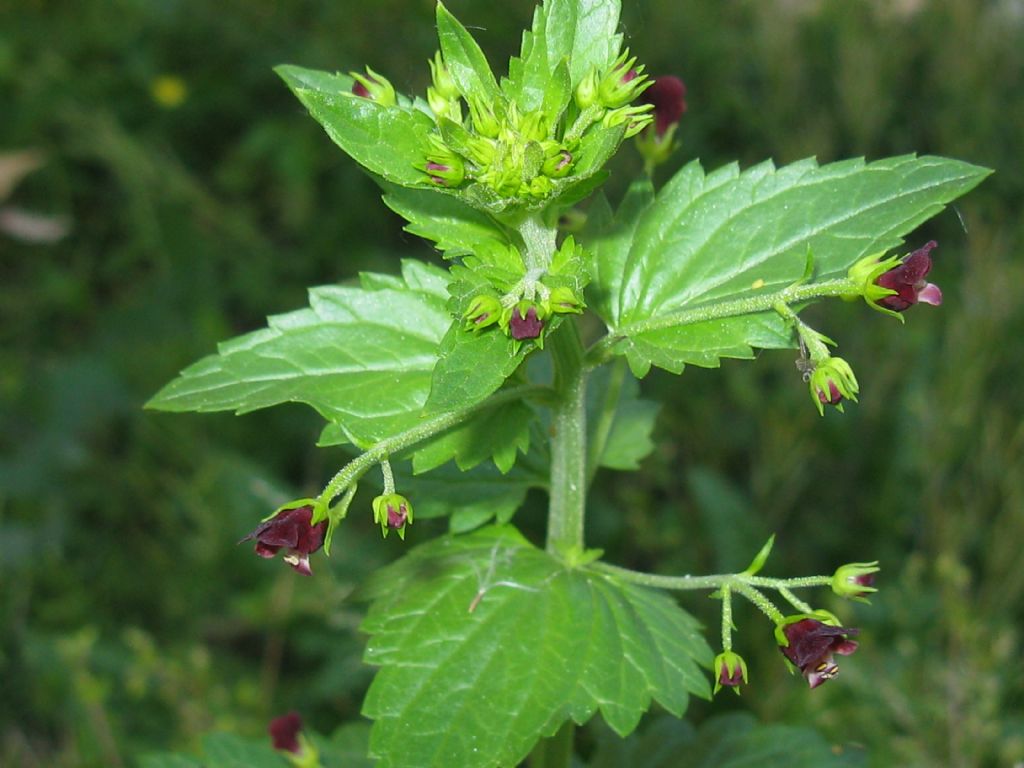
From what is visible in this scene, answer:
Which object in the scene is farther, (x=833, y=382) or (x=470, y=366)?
(x=833, y=382)

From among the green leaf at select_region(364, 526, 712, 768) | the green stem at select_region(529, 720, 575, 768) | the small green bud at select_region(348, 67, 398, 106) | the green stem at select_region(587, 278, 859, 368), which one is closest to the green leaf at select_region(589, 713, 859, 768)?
the green stem at select_region(529, 720, 575, 768)

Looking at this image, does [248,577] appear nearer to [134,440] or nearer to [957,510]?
[134,440]

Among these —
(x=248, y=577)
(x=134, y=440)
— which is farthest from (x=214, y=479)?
(x=134, y=440)

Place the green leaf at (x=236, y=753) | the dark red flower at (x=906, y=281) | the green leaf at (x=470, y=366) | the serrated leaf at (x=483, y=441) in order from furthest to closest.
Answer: the green leaf at (x=236, y=753)
the serrated leaf at (x=483, y=441)
the dark red flower at (x=906, y=281)
the green leaf at (x=470, y=366)

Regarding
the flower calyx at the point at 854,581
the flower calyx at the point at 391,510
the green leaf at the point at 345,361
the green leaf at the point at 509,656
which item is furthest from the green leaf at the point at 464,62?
the flower calyx at the point at 854,581

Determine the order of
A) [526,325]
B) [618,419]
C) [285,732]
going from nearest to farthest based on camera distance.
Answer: [526,325], [285,732], [618,419]

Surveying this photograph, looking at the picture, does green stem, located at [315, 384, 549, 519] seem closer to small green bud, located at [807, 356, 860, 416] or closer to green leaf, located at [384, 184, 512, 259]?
green leaf, located at [384, 184, 512, 259]

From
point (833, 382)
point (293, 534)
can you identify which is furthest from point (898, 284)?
point (293, 534)

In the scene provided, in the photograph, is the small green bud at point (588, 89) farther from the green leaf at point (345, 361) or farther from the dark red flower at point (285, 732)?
the dark red flower at point (285, 732)

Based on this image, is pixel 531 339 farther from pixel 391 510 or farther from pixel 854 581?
pixel 854 581
